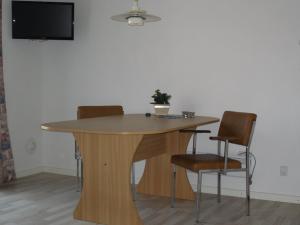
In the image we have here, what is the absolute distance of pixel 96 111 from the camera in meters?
4.23

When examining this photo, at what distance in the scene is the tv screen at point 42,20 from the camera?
4719 millimetres

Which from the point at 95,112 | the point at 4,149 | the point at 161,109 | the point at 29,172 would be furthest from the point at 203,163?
the point at 29,172

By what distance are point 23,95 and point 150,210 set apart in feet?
7.40

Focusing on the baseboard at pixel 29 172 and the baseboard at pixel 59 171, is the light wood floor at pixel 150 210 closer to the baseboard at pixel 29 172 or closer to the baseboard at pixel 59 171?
the baseboard at pixel 29 172

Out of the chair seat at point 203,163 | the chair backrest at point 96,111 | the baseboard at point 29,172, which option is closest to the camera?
the chair seat at point 203,163

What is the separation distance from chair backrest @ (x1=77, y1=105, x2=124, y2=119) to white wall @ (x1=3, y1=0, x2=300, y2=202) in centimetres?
39

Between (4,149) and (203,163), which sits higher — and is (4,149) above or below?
below

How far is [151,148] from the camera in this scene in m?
3.83

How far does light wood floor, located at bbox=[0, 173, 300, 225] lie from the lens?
3447 mm

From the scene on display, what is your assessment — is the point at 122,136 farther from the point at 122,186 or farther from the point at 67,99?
the point at 67,99

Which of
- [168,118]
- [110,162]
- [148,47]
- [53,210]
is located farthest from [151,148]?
[148,47]

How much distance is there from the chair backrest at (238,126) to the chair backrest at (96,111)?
3.81ft

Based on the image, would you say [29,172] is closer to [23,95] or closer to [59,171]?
[59,171]

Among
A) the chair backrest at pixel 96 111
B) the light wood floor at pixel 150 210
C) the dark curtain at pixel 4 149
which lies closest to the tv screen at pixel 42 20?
the dark curtain at pixel 4 149
